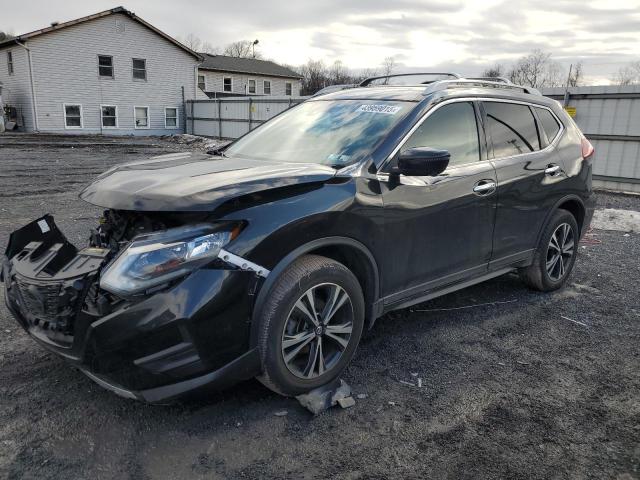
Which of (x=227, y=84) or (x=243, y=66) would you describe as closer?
(x=227, y=84)

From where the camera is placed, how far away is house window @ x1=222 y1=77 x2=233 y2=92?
42156 millimetres

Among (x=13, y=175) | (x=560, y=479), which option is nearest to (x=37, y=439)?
(x=560, y=479)

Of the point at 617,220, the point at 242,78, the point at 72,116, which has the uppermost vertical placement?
the point at 242,78


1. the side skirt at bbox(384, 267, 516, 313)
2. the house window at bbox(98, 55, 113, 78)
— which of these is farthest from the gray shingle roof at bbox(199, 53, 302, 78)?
the side skirt at bbox(384, 267, 516, 313)

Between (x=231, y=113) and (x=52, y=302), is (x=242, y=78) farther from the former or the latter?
(x=52, y=302)

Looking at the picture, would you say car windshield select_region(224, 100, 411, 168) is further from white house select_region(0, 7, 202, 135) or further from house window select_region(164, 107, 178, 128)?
house window select_region(164, 107, 178, 128)

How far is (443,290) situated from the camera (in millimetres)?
3926

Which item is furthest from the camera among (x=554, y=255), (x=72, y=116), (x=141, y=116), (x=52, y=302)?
(x=141, y=116)

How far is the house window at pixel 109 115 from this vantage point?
30094 mm

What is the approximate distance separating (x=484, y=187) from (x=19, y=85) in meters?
31.9

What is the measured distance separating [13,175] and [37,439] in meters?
12.0

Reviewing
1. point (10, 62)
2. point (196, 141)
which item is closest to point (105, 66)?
point (10, 62)

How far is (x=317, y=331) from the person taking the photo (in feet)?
10.0

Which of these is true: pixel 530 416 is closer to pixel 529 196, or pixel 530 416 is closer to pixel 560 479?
pixel 560 479
